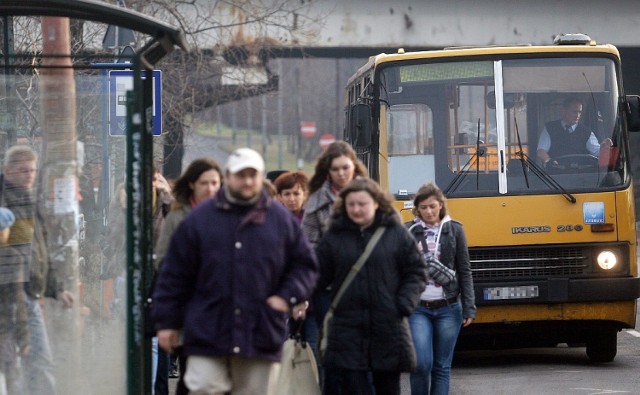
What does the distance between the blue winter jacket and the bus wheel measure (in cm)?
653

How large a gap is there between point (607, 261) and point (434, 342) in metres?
3.39

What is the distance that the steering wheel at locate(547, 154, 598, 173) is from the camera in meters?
12.2

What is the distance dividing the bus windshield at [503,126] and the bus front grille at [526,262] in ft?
1.62

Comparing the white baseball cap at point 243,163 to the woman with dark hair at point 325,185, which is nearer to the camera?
the white baseball cap at point 243,163

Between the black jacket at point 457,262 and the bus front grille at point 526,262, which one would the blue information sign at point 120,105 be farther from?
the bus front grille at point 526,262

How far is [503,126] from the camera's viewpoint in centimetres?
1220

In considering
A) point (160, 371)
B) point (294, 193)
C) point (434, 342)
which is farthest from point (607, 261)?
point (160, 371)

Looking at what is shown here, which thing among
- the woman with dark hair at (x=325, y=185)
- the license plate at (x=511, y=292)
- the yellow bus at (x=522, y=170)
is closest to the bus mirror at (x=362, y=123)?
the yellow bus at (x=522, y=170)

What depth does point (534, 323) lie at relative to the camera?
12.1 m

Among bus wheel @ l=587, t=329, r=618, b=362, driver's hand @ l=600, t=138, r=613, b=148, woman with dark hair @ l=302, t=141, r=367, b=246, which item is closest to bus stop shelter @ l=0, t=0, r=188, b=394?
woman with dark hair @ l=302, t=141, r=367, b=246

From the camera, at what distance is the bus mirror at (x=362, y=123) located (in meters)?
12.1

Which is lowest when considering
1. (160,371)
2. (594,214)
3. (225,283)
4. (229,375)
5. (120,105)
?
(160,371)

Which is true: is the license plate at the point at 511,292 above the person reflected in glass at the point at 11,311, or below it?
below

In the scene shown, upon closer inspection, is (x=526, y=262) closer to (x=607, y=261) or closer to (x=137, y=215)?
(x=607, y=261)
